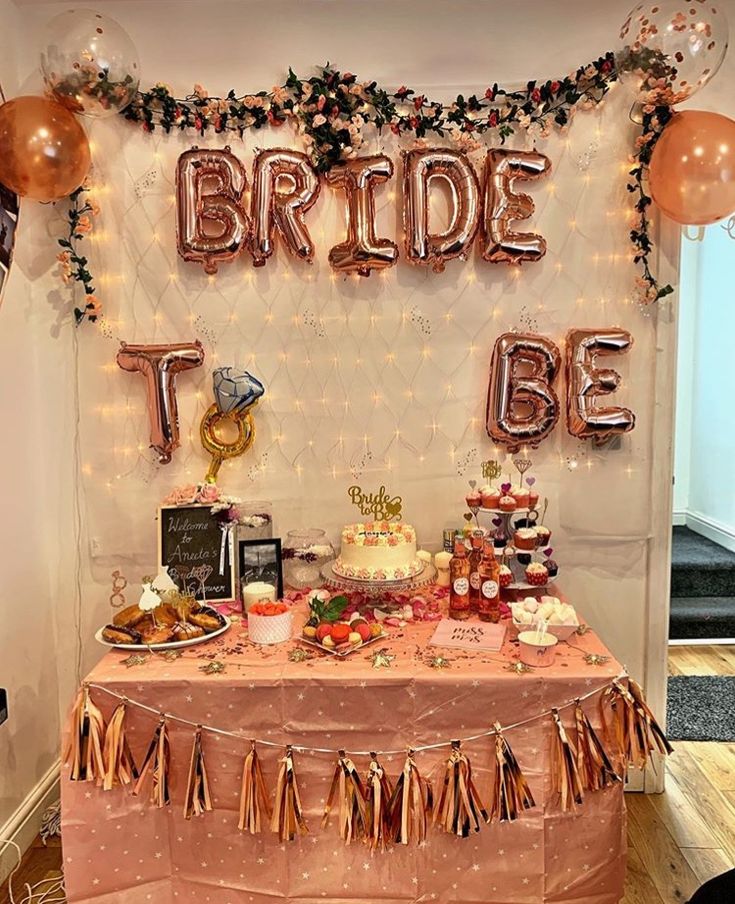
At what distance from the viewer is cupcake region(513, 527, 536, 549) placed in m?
2.30

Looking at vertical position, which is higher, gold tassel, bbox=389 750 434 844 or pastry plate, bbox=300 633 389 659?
pastry plate, bbox=300 633 389 659

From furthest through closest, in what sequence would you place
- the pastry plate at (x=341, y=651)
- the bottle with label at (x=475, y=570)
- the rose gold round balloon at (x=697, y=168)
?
the bottle with label at (x=475, y=570), the rose gold round balloon at (x=697, y=168), the pastry plate at (x=341, y=651)

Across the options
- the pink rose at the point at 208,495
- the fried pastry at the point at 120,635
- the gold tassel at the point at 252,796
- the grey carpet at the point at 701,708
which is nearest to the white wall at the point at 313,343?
the pink rose at the point at 208,495

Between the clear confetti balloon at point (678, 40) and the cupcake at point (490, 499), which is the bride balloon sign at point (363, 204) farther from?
the cupcake at point (490, 499)

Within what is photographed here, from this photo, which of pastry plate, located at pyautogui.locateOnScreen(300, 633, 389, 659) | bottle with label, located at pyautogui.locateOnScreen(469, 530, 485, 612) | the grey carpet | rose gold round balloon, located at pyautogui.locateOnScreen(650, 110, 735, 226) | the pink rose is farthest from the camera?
the grey carpet

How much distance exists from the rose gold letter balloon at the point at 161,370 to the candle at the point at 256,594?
1.95ft

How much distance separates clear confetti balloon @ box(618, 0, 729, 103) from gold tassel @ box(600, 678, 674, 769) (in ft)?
5.57

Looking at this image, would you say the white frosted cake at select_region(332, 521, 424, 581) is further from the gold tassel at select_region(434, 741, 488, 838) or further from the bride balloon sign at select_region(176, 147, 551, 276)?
the bride balloon sign at select_region(176, 147, 551, 276)

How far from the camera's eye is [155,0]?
Answer: 2.47 meters

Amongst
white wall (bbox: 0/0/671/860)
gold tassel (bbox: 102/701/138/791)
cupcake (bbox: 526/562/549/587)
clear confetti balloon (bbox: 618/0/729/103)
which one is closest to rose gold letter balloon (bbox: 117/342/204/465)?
white wall (bbox: 0/0/671/860)

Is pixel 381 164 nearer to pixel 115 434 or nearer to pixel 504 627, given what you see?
pixel 115 434

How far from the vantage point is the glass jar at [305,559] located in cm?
248

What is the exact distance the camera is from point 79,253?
8.35 feet

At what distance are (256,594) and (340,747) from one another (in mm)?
547
